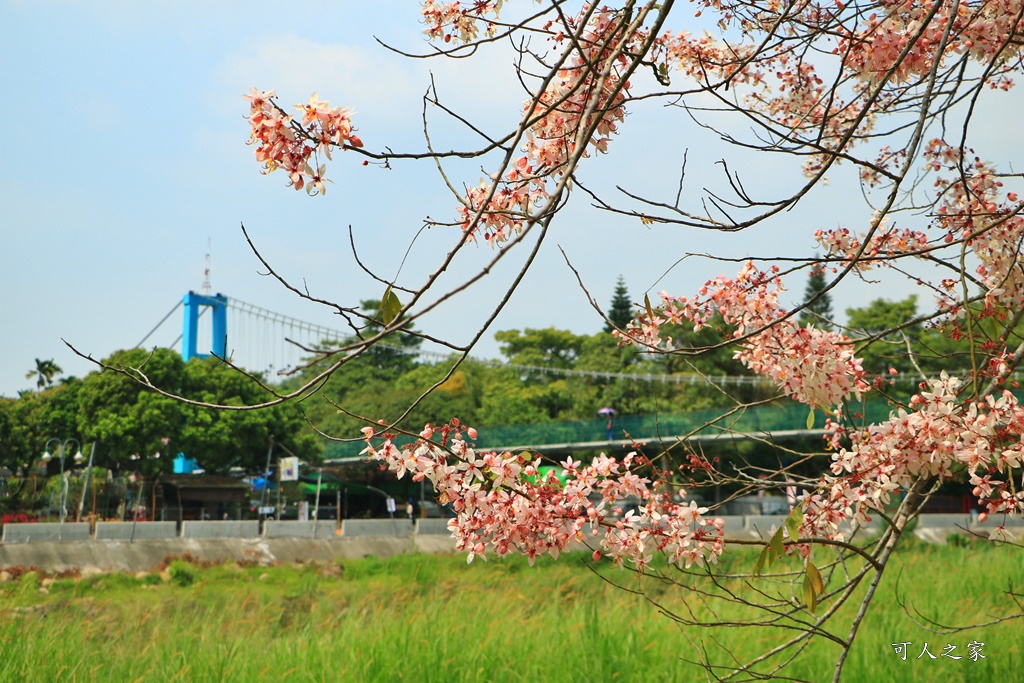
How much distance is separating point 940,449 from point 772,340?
106cm

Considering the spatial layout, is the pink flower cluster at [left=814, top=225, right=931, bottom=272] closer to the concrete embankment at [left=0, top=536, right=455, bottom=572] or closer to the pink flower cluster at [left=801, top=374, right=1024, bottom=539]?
the pink flower cluster at [left=801, top=374, right=1024, bottom=539]

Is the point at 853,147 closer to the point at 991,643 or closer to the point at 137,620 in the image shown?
the point at 991,643

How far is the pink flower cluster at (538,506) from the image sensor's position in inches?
103

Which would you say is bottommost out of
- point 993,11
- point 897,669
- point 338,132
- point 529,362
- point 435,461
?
point 897,669

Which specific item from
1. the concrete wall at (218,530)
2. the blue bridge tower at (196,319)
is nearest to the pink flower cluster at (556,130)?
the concrete wall at (218,530)

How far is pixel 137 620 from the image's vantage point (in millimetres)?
6480

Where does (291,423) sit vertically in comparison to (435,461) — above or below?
above

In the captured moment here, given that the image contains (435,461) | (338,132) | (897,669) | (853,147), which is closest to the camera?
(338,132)

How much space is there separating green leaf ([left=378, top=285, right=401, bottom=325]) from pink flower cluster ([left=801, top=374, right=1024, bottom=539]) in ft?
5.47

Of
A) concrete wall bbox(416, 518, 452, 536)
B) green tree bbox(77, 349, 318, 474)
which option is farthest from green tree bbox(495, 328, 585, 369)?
concrete wall bbox(416, 518, 452, 536)

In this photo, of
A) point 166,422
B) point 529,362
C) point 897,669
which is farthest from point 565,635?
point 529,362

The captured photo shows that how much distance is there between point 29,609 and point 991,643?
6351mm

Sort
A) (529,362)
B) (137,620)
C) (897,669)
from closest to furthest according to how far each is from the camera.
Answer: (897,669), (137,620), (529,362)

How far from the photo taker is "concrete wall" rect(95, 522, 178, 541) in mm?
15727
